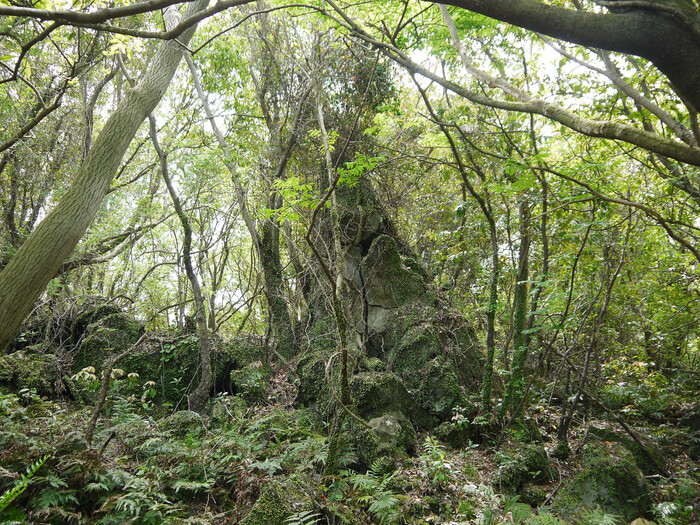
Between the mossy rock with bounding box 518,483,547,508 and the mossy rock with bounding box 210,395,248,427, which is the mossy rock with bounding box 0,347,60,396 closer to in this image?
the mossy rock with bounding box 210,395,248,427

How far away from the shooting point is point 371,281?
28.3 feet

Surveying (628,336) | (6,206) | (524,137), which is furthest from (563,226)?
(6,206)

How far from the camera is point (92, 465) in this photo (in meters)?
4.15

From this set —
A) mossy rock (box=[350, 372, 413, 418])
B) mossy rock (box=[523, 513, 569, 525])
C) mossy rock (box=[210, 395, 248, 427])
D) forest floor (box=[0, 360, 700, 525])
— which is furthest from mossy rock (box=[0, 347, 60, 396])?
mossy rock (box=[523, 513, 569, 525])

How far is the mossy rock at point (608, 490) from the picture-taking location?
412cm

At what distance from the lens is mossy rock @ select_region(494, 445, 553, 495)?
184 inches

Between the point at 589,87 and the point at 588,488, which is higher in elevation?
the point at 589,87

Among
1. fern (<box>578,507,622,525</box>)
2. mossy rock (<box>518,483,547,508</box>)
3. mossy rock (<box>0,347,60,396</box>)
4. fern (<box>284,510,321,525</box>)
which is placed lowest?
fern (<box>284,510,321,525</box>)

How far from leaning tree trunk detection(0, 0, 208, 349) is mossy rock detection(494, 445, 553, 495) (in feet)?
19.0

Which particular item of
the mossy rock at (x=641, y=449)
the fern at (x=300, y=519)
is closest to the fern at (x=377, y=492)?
the fern at (x=300, y=519)

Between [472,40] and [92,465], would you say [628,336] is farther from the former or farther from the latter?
[92,465]

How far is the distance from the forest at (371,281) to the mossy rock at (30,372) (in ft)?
0.15

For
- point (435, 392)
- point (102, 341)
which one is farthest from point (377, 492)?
point (102, 341)

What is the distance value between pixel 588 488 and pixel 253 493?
3.58 m
